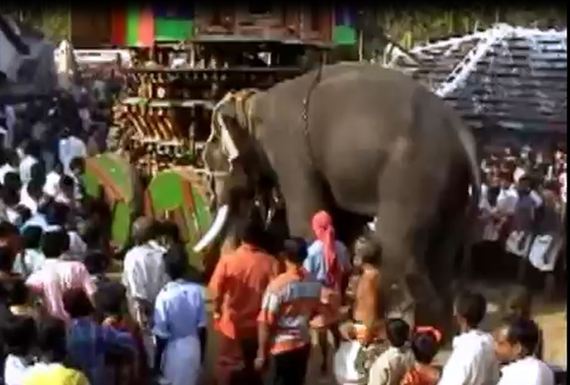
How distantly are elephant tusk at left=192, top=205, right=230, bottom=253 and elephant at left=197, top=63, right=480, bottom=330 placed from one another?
0.04 meters

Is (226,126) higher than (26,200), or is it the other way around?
(226,126)

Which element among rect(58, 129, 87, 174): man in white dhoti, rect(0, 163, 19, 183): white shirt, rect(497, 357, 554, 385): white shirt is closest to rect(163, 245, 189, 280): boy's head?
rect(497, 357, 554, 385): white shirt

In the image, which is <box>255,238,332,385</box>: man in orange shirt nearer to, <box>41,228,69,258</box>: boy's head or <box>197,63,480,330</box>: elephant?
<box>41,228,69,258</box>: boy's head

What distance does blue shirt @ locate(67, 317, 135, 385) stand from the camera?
557 centimetres

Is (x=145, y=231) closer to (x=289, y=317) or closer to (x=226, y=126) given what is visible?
(x=289, y=317)

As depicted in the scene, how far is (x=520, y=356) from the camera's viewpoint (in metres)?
5.35

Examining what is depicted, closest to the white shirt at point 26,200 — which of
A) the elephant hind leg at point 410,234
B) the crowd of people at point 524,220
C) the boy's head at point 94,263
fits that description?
the boy's head at point 94,263

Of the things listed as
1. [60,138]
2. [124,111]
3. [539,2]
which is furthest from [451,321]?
[60,138]

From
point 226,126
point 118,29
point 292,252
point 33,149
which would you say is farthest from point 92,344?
point 118,29

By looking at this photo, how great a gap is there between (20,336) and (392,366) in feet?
4.64

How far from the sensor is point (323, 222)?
7.65m

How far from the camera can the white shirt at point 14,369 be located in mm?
5160

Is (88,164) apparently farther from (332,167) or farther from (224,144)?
(332,167)

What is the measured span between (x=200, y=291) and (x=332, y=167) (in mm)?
3028
